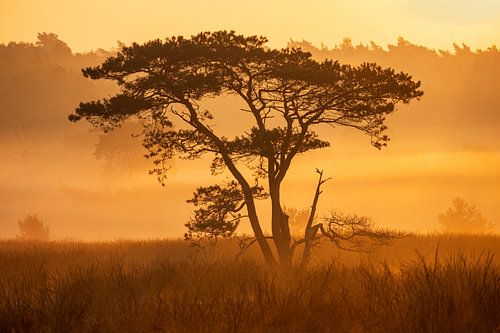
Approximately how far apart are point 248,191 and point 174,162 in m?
63.5

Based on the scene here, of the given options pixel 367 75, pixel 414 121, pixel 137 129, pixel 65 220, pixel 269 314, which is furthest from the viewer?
pixel 414 121

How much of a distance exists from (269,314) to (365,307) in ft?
3.86

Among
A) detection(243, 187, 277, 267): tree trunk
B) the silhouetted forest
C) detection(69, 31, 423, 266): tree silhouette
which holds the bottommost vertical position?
detection(243, 187, 277, 267): tree trunk

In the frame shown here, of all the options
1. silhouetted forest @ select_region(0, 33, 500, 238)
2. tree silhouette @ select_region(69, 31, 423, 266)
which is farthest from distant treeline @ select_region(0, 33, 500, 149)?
tree silhouette @ select_region(69, 31, 423, 266)

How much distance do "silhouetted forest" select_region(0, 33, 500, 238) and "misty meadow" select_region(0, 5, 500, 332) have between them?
39 centimetres

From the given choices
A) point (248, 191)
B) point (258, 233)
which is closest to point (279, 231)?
point (258, 233)

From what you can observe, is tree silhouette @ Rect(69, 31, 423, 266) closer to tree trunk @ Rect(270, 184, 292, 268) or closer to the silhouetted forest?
tree trunk @ Rect(270, 184, 292, 268)

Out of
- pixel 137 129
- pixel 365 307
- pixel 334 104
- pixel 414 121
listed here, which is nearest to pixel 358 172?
pixel 414 121

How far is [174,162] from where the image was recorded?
77.9m

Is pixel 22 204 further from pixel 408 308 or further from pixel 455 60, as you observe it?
pixel 455 60

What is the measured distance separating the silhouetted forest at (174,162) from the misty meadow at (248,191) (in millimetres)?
387

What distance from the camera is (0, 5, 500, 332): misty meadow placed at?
280 inches

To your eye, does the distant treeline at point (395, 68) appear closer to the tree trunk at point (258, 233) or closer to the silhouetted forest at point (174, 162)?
the silhouetted forest at point (174, 162)

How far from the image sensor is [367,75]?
14.1m
